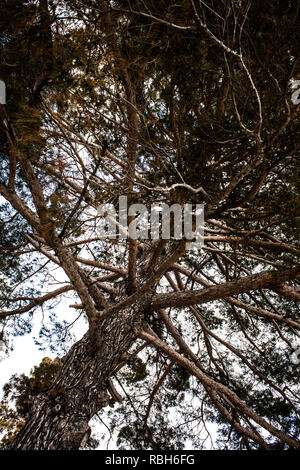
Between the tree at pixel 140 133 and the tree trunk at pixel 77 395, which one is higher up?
the tree at pixel 140 133

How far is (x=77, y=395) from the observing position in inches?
90.7

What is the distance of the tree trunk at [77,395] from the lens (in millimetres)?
2068

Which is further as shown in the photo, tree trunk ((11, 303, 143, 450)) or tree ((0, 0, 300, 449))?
tree trunk ((11, 303, 143, 450))

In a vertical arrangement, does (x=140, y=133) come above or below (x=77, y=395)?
above

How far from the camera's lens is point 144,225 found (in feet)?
9.02

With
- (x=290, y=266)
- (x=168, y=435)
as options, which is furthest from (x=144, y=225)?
(x=168, y=435)

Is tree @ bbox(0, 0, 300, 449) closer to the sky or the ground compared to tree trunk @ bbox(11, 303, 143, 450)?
closer to the sky

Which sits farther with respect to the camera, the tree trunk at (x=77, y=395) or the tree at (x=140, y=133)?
the tree trunk at (x=77, y=395)

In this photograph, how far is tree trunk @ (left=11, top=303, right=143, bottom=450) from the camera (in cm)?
207

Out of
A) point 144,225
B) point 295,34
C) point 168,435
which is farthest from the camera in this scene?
point 168,435
